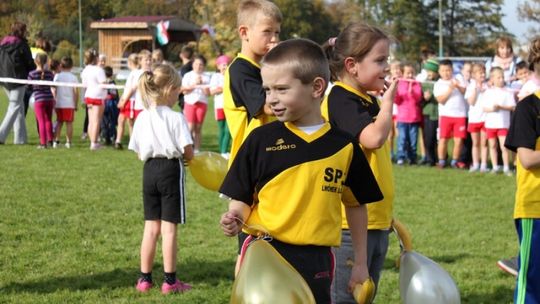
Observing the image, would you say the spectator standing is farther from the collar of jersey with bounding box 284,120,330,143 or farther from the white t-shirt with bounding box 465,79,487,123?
the collar of jersey with bounding box 284,120,330,143

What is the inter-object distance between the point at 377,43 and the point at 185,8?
7409cm

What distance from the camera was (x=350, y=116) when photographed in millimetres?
3814

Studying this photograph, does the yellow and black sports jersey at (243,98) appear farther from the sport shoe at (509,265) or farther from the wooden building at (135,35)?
the wooden building at (135,35)

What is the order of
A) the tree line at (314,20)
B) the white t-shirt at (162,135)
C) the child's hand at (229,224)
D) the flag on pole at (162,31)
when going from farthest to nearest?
the tree line at (314,20), the flag on pole at (162,31), the white t-shirt at (162,135), the child's hand at (229,224)

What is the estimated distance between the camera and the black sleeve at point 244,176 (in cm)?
331

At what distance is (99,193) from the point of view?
10070 millimetres

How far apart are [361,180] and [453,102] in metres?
10.1

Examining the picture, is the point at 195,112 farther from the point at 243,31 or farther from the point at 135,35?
the point at 135,35

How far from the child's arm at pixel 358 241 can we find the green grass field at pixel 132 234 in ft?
7.49

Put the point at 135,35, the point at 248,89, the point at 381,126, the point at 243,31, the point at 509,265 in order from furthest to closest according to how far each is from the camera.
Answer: the point at 135,35, the point at 509,265, the point at 243,31, the point at 248,89, the point at 381,126

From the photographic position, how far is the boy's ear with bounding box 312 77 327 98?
3297 millimetres

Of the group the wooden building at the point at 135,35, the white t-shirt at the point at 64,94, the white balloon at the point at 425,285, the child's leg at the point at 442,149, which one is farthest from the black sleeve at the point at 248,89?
the wooden building at the point at 135,35

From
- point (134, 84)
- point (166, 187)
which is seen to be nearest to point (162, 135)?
point (166, 187)

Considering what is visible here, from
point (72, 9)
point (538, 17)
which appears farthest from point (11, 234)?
point (72, 9)
